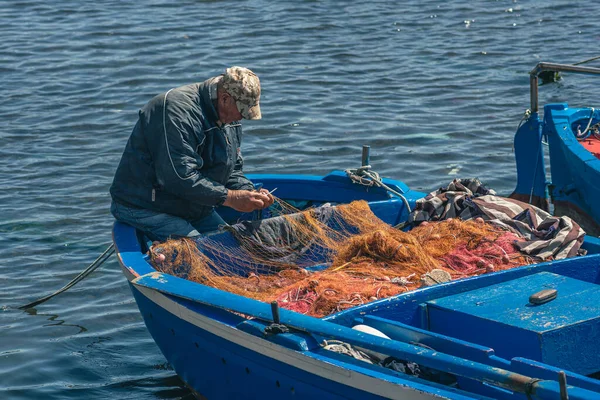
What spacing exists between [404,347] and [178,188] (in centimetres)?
243

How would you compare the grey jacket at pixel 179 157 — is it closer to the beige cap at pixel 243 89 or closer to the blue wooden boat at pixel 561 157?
the beige cap at pixel 243 89

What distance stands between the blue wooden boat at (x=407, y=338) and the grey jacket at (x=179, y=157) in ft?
1.59

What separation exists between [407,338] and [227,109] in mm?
2212

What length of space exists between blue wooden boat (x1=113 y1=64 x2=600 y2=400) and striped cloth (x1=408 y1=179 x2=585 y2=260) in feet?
0.63

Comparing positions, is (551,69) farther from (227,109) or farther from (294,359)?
(294,359)

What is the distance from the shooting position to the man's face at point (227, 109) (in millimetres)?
6277

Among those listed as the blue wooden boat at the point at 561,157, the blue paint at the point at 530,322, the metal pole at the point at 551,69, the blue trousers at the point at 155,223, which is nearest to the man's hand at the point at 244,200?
the blue trousers at the point at 155,223

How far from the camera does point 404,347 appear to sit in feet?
14.4

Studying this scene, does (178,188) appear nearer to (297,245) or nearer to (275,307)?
(297,245)

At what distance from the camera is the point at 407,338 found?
4797 millimetres

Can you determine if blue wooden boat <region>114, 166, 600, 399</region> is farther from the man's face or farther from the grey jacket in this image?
the man's face

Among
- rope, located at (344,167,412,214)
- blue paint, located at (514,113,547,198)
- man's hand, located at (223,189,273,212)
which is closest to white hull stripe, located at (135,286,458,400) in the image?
man's hand, located at (223,189,273,212)

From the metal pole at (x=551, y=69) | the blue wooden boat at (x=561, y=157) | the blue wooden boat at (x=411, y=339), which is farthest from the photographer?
the metal pole at (x=551, y=69)

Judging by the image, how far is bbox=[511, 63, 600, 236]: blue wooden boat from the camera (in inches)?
329
